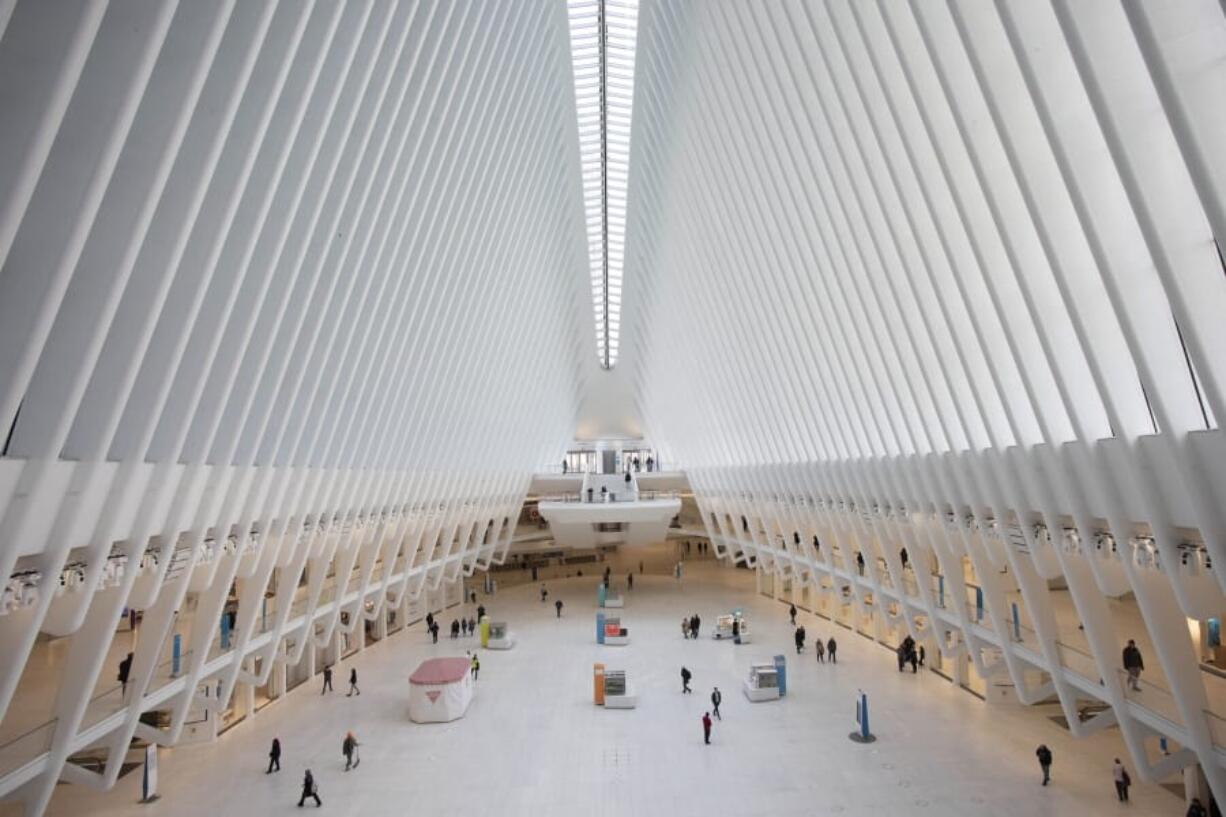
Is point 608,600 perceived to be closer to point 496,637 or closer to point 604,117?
point 496,637

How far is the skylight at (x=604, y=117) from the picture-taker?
1972 cm

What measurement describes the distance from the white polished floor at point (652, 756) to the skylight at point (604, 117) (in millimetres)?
17001

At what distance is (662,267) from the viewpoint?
83.7ft

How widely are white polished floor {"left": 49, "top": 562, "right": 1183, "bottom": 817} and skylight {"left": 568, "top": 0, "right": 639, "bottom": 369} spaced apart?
17.0m

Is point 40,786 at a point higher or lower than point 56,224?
lower

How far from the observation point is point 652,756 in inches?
531

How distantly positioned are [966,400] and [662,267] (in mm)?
16260

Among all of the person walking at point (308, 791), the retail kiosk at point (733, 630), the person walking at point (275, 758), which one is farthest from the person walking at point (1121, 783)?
the person walking at point (275, 758)

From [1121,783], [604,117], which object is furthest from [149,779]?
[604,117]

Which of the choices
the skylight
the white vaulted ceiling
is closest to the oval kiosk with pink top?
the white vaulted ceiling

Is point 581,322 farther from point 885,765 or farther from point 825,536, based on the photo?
point 885,765

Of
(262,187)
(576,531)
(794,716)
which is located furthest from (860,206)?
(576,531)

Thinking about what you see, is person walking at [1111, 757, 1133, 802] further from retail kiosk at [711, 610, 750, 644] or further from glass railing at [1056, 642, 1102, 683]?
retail kiosk at [711, 610, 750, 644]

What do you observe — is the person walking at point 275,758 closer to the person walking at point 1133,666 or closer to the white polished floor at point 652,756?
the white polished floor at point 652,756
